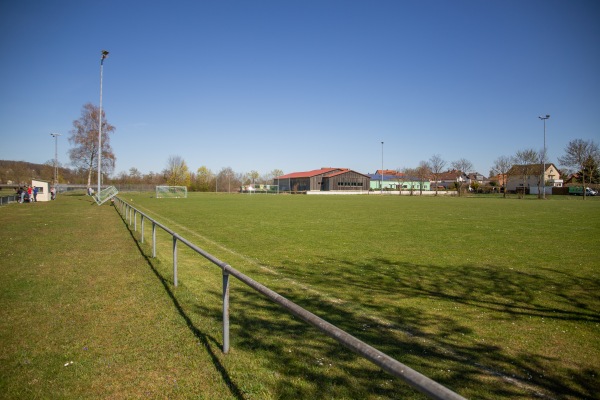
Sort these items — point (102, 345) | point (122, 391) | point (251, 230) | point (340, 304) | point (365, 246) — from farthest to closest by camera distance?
point (251, 230), point (365, 246), point (340, 304), point (102, 345), point (122, 391)

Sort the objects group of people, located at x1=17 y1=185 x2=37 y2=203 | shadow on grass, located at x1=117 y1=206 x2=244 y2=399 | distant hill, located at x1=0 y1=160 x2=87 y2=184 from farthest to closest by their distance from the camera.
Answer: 1. distant hill, located at x1=0 y1=160 x2=87 y2=184
2. group of people, located at x1=17 y1=185 x2=37 y2=203
3. shadow on grass, located at x1=117 y1=206 x2=244 y2=399

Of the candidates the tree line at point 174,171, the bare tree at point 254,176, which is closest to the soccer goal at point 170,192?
the tree line at point 174,171

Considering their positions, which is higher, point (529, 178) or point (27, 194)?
point (529, 178)

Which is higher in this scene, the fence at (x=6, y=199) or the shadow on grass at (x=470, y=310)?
the fence at (x=6, y=199)

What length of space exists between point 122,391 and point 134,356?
716 mm

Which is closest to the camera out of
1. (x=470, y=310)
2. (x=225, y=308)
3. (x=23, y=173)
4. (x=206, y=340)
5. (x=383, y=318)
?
(x=225, y=308)

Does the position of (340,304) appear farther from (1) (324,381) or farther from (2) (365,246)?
(2) (365,246)

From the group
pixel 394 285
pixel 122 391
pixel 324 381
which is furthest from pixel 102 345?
pixel 394 285

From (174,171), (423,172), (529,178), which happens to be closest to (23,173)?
(174,171)

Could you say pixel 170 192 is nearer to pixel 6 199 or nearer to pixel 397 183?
pixel 6 199

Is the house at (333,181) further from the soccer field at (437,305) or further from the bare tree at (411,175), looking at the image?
the soccer field at (437,305)

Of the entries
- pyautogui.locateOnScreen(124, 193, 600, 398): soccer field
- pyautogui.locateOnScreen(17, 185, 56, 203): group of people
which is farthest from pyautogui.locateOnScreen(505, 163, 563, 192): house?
pyautogui.locateOnScreen(17, 185, 56, 203): group of people

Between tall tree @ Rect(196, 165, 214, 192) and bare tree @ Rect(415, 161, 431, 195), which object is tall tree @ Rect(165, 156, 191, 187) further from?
bare tree @ Rect(415, 161, 431, 195)

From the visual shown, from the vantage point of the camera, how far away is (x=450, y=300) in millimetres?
6391
